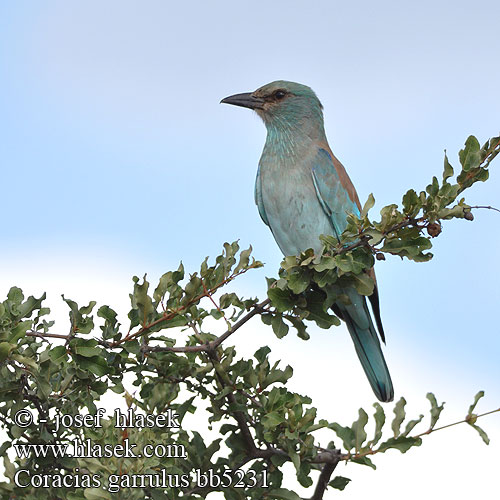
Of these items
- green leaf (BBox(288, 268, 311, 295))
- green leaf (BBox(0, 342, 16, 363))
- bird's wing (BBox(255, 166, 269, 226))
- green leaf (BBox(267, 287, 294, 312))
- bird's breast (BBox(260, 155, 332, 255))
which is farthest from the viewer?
bird's wing (BBox(255, 166, 269, 226))

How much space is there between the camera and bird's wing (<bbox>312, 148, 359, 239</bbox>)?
16.6 ft

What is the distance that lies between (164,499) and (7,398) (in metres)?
0.89

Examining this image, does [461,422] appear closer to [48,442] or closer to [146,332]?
[146,332]

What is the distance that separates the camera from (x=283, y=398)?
351 cm

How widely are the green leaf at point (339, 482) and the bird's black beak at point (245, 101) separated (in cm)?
336

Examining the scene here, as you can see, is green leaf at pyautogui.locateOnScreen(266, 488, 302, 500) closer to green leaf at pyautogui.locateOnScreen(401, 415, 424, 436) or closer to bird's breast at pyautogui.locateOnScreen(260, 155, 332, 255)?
green leaf at pyautogui.locateOnScreen(401, 415, 424, 436)

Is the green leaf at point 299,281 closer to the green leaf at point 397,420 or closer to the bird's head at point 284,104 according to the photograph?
the green leaf at point 397,420

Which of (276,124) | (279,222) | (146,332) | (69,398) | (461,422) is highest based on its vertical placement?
(276,124)

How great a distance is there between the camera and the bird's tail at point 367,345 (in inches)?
198

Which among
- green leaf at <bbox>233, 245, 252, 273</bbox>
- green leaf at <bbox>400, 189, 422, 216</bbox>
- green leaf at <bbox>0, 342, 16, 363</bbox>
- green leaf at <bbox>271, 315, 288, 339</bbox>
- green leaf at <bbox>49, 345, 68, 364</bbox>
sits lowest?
green leaf at <bbox>0, 342, 16, 363</bbox>

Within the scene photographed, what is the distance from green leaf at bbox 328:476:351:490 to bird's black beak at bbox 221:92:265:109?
3355 millimetres

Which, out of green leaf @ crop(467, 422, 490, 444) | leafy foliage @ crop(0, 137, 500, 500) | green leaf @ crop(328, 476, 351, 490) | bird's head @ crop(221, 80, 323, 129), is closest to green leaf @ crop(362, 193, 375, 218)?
leafy foliage @ crop(0, 137, 500, 500)

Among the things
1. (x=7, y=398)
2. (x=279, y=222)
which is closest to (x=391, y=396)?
(x=279, y=222)

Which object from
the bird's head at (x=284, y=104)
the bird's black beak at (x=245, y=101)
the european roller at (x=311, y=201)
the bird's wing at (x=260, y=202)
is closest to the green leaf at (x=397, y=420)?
the european roller at (x=311, y=201)
